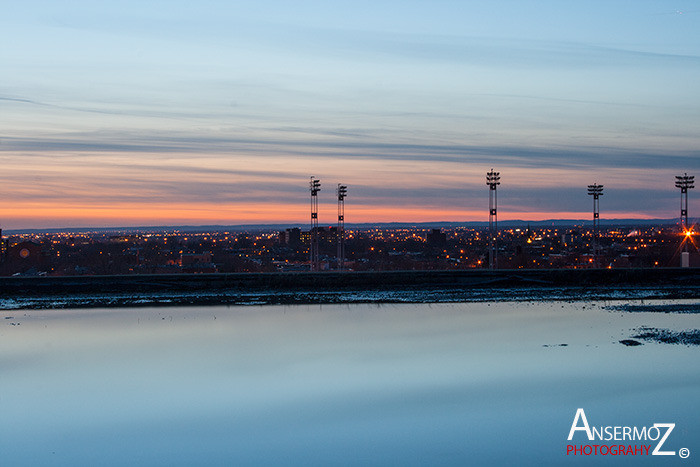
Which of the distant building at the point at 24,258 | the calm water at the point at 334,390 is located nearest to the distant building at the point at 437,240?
the distant building at the point at 24,258

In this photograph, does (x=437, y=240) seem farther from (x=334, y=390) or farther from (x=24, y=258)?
(x=334, y=390)

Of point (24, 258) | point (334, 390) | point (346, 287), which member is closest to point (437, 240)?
point (24, 258)

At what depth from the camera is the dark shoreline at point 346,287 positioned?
101 feet

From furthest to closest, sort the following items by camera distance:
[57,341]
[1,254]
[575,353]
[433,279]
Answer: [1,254]
[433,279]
[57,341]
[575,353]

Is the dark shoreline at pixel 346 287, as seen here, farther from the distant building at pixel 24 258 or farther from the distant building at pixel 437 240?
the distant building at pixel 437 240

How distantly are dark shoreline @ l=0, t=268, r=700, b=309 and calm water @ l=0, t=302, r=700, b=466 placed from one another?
759 centimetres

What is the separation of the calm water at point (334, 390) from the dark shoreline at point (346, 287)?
24.9 feet

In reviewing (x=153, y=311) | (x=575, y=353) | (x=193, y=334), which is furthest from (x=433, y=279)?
(x=575, y=353)

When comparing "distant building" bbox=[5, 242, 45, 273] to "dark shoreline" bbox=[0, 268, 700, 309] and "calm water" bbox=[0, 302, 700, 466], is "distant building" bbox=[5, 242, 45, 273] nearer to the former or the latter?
"dark shoreline" bbox=[0, 268, 700, 309]

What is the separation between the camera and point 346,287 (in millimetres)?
35875

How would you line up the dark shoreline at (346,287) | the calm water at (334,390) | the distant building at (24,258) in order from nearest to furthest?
the calm water at (334,390) → the dark shoreline at (346,287) → the distant building at (24,258)

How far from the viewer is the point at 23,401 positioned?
44.9 ft

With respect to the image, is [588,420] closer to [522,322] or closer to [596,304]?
[522,322]

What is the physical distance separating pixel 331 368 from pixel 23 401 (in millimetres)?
5430
